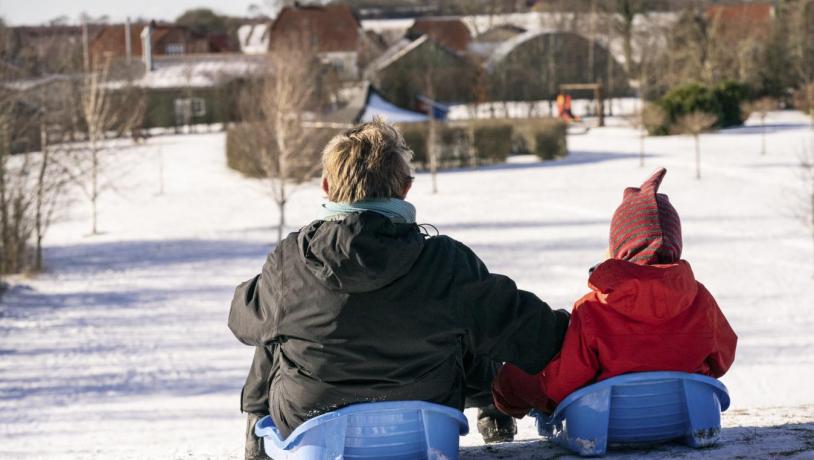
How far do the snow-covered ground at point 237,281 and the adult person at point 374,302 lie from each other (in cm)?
68

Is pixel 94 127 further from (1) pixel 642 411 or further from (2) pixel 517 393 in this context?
(1) pixel 642 411

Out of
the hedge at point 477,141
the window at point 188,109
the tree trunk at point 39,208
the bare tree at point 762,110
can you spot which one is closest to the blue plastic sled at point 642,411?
the tree trunk at point 39,208

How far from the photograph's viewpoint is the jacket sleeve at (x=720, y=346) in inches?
144

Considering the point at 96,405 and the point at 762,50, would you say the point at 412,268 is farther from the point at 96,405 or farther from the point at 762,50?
the point at 762,50

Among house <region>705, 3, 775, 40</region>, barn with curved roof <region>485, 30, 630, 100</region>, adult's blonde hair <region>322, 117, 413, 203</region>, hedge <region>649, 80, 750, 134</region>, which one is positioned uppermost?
house <region>705, 3, 775, 40</region>

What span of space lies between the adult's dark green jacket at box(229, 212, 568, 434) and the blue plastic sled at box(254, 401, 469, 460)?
0.07 metres

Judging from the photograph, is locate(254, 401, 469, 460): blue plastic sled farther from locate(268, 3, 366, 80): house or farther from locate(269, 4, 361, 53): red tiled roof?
locate(269, 4, 361, 53): red tiled roof

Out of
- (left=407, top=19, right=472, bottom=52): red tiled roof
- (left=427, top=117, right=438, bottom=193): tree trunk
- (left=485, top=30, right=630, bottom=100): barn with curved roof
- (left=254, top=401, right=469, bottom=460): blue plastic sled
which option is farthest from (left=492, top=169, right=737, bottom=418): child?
(left=407, top=19, right=472, bottom=52): red tiled roof

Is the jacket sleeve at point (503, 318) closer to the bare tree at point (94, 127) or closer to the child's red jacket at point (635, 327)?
the child's red jacket at point (635, 327)

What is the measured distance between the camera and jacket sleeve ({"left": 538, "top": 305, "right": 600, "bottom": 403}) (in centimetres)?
354

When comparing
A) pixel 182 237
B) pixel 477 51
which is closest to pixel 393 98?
pixel 477 51

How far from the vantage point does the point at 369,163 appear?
3295mm

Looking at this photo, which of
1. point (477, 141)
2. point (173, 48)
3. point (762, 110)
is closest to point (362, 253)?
point (477, 141)

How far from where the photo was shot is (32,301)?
15.3m
